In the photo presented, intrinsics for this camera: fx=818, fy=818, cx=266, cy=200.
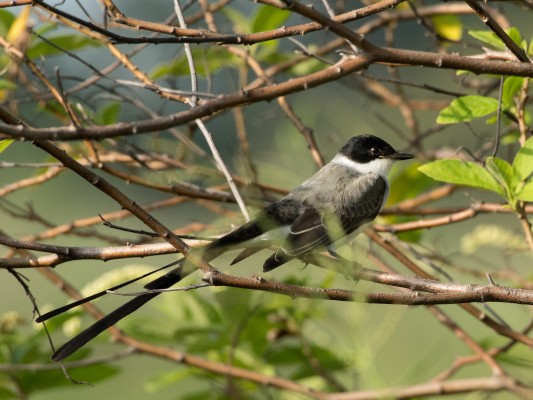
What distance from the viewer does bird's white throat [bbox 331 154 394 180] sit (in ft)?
15.1

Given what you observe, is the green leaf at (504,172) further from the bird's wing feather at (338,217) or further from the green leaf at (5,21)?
the green leaf at (5,21)

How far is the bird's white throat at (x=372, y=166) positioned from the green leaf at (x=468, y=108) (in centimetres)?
167

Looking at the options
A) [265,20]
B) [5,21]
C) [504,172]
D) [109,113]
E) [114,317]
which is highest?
[5,21]

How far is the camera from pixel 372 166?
15.3ft

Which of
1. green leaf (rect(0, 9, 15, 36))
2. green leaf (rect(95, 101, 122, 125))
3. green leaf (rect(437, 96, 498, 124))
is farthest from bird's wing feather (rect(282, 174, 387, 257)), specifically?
green leaf (rect(0, 9, 15, 36))

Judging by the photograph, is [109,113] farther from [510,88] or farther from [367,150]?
[510,88]

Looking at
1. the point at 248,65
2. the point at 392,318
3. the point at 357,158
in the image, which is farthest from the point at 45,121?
the point at 392,318

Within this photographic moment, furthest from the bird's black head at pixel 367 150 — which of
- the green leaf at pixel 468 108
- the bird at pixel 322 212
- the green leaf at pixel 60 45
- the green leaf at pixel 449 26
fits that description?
the green leaf at pixel 468 108

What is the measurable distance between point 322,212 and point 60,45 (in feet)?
4.91

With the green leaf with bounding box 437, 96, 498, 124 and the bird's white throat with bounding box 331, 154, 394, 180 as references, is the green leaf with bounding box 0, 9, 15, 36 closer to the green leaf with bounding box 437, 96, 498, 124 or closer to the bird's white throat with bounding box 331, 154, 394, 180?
the bird's white throat with bounding box 331, 154, 394, 180

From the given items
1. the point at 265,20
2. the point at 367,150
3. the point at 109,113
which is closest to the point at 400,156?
the point at 367,150

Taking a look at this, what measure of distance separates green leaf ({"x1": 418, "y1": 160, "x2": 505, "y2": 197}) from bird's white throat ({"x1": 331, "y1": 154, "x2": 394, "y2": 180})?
79.3 inches

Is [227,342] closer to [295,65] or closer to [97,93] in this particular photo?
[97,93]

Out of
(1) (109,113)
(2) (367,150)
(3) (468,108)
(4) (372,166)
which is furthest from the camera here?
(2) (367,150)
